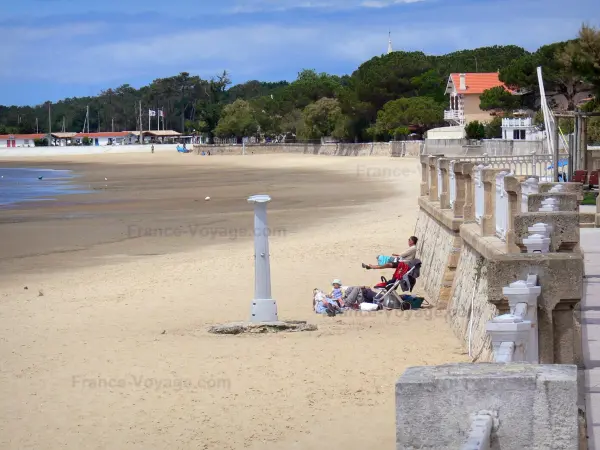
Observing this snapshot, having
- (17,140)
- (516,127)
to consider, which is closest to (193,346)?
(516,127)

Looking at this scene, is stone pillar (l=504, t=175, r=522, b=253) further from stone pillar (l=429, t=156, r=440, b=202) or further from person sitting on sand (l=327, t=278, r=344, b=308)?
stone pillar (l=429, t=156, r=440, b=202)

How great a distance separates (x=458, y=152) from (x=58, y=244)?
104ft

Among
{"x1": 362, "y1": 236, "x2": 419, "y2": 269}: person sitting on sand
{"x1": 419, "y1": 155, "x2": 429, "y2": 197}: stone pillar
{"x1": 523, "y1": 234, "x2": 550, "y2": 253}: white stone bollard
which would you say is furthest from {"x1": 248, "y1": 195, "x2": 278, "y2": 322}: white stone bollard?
{"x1": 419, "y1": 155, "x2": 429, "y2": 197}: stone pillar

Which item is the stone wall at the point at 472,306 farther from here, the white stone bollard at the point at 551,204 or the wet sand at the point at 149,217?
the wet sand at the point at 149,217

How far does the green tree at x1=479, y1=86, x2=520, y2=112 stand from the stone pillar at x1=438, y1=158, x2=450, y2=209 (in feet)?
169

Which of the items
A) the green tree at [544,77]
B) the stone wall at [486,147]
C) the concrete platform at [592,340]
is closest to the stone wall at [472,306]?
the concrete platform at [592,340]

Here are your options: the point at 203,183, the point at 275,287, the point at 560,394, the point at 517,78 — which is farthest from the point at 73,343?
the point at 517,78

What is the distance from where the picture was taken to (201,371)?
990 centimetres

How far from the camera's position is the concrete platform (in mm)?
5773

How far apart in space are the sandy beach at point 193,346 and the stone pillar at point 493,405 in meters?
3.90

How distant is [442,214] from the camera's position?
14.1 metres

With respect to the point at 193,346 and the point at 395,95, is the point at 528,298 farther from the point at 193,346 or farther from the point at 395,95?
the point at 395,95

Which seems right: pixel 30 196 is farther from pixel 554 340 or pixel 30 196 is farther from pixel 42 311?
pixel 554 340

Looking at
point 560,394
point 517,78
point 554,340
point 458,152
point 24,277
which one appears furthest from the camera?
point 517,78
